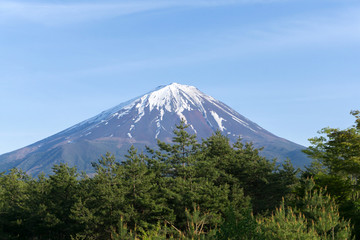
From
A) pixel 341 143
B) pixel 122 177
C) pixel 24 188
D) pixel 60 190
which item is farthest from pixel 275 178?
pixel 24 188

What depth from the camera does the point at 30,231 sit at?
56.8m

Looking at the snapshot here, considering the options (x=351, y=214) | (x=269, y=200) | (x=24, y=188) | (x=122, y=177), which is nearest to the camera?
(x=351, y=214)

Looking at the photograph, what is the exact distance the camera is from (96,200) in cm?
4481

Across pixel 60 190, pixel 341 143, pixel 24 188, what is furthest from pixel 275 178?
pixel 24 188

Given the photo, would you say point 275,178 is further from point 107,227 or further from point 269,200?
point 107,227

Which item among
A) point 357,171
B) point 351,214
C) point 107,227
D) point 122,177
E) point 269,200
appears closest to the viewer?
point 351,214

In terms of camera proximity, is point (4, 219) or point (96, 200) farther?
point (4, 219)

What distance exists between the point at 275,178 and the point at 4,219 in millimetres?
35222

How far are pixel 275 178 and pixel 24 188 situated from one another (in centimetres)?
3742

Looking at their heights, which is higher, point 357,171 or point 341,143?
A: point 341,143

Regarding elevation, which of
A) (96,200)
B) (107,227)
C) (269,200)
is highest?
(96,200)

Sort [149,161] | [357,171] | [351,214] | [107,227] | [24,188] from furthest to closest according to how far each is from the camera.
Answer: [24,188], [149,161], [107,227], [357,171], [351,214]

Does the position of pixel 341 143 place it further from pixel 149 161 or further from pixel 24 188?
pixel 24 188

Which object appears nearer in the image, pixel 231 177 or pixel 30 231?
pixel 231 177
